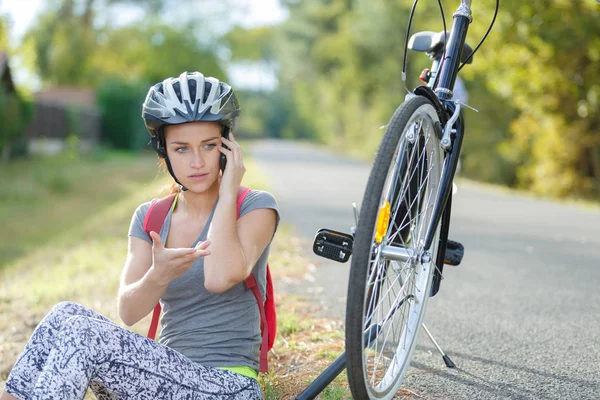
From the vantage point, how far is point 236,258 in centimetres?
263

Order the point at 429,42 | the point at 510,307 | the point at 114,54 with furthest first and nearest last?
1. the point at 114,54
2. the point at 510,307
3. the point at 429,42

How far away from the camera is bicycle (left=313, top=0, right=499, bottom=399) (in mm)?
2572

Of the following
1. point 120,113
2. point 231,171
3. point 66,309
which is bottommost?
point 120,113

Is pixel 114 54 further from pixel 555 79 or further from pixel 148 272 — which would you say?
pixel 148 272

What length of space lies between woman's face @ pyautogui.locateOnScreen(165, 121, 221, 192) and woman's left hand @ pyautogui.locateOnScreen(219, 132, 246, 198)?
48 mm

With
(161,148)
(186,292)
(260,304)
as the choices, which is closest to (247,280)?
(260,304)

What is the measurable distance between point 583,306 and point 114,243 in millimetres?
5557

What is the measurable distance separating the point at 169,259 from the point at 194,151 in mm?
449

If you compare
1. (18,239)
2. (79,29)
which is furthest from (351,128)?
(18,239)

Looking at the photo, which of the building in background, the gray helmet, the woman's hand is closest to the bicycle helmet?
the gray helmet

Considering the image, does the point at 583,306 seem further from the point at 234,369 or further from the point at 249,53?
the point at 249,53

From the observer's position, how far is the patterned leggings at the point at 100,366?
92.6 inches

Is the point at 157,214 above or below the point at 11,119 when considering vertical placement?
above

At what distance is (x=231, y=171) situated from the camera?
271cm
